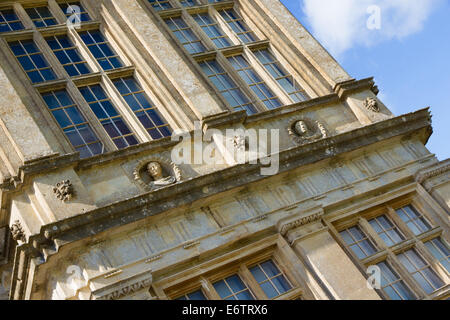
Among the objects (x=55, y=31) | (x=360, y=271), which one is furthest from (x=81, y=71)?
(x=360, y=271)

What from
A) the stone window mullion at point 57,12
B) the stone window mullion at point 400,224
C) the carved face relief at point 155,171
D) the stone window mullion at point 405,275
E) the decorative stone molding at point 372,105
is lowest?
the stone window mullion at point 405,275

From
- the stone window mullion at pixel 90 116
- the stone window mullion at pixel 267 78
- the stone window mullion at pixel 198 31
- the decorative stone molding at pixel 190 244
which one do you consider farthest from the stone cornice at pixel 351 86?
the decorative stone molding at pixel 190 244

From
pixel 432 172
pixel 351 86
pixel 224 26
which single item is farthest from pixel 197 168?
pixel 224 26

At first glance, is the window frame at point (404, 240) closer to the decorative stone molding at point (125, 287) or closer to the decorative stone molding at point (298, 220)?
the decorative stone molding at point (298, 220)

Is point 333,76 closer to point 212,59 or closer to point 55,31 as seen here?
point 212,59

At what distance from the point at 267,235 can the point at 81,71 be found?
5979mm

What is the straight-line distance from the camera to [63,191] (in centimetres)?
1262

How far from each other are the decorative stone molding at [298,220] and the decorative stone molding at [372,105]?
3.52m

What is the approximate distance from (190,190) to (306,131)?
3.57 m

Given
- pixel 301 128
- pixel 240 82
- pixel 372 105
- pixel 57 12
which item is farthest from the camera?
pixel 57 12

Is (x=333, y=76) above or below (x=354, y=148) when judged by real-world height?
above

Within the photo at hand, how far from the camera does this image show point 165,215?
42.5 feet

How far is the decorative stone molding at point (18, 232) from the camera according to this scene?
42.5 feet

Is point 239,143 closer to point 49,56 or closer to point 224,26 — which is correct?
point 224,26
